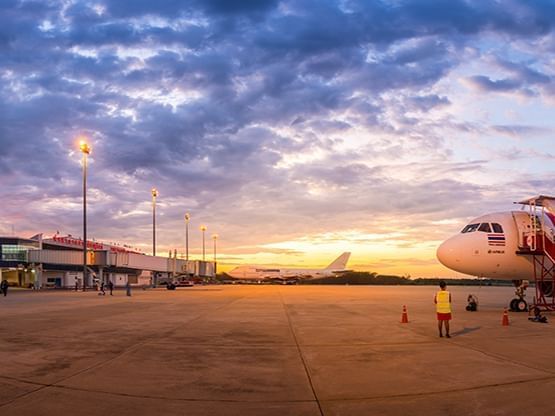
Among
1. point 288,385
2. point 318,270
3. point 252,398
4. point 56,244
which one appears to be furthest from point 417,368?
point 318,270

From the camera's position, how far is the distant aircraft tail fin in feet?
A: 421

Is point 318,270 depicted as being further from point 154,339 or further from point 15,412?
point 15,412

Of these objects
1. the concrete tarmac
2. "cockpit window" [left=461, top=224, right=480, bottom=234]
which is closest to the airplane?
"cockpit window" [left=461, top=224, right=480, bottom=234]

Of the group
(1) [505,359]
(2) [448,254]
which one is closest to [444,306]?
(1) [505,359]

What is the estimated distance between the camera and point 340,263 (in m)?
129

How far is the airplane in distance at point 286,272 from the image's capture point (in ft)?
412

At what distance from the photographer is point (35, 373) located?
9.80 meters

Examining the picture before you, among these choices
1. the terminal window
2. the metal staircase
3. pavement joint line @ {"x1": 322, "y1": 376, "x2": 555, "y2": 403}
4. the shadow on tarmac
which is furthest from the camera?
the terminal window

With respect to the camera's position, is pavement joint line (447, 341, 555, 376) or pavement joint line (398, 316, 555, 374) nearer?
pavement joint line (447, 341, 555, 376)

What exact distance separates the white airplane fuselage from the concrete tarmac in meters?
6.38

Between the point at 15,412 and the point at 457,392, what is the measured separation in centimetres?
634

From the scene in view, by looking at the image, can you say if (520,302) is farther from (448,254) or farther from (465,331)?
(465,331)

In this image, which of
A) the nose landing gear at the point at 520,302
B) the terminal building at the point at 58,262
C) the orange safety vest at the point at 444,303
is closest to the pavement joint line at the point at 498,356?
the orange safety vest at the point at 444,303

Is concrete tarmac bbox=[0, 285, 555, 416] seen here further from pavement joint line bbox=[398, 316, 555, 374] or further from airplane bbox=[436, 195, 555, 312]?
airplane bbox=[436, 195, 555, 312]
